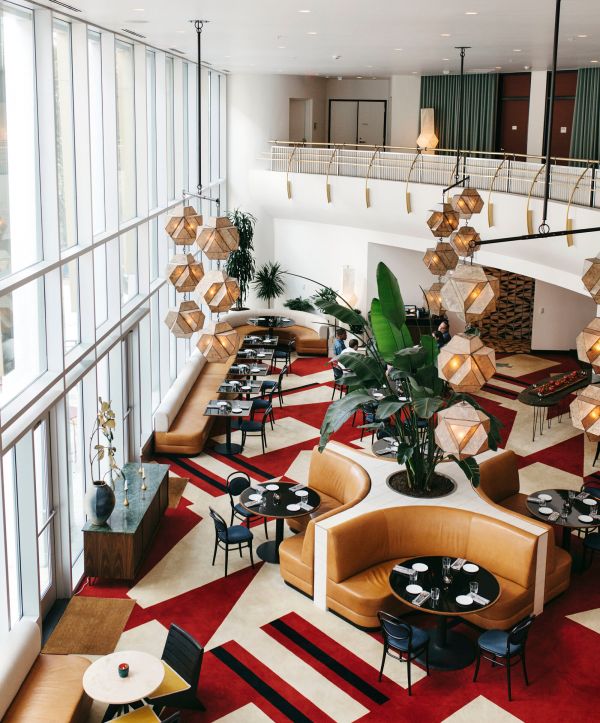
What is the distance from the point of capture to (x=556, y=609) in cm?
998

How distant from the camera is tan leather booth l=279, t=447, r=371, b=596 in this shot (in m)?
10.1

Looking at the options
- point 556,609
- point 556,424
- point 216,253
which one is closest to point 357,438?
point 556,424

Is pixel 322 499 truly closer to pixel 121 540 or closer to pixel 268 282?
pixel 121 540

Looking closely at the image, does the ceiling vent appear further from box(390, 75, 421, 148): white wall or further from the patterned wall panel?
box(390, 75, 421, 148): white wall

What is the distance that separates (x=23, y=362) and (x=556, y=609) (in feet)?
21.3

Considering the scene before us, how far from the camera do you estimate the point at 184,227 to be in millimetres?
10203

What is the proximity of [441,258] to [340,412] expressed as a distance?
13.9ft

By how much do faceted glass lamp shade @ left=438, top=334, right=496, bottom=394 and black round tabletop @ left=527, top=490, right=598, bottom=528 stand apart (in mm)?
3745

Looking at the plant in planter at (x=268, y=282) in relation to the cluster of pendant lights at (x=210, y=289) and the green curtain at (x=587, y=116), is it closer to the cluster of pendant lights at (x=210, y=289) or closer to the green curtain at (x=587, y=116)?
the green curtain at (x=587, y=116)

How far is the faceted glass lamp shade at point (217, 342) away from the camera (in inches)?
342

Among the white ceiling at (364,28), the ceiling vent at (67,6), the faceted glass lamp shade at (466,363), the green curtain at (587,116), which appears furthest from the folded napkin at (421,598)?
the green curtain at (587,116)

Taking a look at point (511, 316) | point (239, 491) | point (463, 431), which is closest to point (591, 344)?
point (463, 431)

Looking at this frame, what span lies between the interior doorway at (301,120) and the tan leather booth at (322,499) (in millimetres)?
16228

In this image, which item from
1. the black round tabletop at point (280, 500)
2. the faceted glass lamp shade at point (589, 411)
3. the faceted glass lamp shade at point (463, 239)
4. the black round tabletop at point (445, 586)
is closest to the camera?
the faceted glass lamp shade at point (589, 411)
